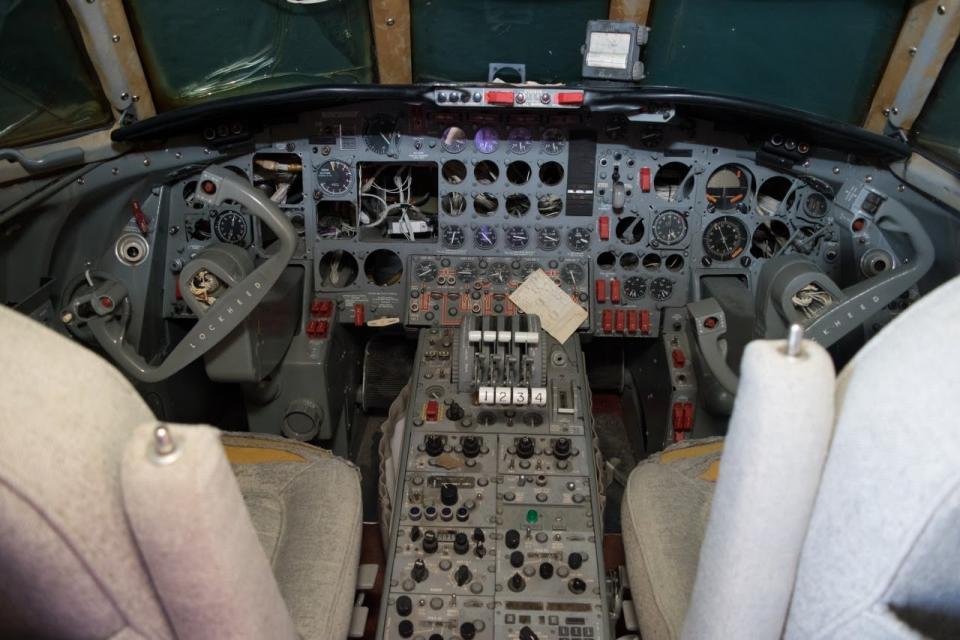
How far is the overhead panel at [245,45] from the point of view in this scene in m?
2.56

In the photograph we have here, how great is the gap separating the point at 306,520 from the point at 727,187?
1.96 m

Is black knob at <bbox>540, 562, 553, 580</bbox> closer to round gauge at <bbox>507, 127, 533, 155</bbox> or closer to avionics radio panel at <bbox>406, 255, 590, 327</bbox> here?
avionics radio panel at <bbox>406, 255, 590, 327</bbox>

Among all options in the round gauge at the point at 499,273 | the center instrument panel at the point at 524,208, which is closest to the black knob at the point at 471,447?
the center instrument panel at the point at 524,208

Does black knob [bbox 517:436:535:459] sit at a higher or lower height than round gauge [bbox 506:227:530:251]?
lower

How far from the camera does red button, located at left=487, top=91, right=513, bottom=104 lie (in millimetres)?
Result: 2559

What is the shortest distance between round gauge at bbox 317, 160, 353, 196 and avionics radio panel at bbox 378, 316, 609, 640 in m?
0.65

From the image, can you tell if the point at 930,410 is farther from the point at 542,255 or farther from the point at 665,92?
the point at 542,255

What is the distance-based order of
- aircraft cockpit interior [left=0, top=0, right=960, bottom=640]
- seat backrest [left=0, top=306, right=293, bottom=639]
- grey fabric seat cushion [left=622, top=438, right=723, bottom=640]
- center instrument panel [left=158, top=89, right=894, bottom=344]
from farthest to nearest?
center instrument panel [left=158, top=89, right=894, bottom=344], aircraft cockpit interior [left=0, top=0, right=960, bottom=640], grey fabric seat cushion [left=622, top=438, right=723, bottom=640], seat backrest [left=0, top=306, right=293, bottom=639]

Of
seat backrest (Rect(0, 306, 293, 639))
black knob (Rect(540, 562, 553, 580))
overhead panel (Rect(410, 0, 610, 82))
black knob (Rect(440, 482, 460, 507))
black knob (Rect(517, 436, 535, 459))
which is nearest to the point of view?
seat backrest (Rect(0, 306, 293, 639))

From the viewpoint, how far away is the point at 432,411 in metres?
2.50

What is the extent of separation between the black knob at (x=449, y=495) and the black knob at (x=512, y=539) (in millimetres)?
173

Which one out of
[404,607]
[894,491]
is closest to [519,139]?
[404,607]

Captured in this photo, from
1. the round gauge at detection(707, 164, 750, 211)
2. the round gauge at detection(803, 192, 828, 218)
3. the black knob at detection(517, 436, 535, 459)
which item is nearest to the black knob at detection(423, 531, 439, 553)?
the black knob at detection(517, 436, 535, 459)

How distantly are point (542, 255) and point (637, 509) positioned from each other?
4.65 ft
